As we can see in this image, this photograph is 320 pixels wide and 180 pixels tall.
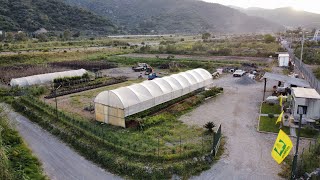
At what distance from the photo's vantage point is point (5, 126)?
70.1ft

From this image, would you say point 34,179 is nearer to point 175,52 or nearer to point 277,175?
point 277,175

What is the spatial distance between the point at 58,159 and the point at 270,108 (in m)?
20.9

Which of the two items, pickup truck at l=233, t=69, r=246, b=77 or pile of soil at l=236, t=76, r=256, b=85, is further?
pickup truck at l=233, t=69, r=246, b=77

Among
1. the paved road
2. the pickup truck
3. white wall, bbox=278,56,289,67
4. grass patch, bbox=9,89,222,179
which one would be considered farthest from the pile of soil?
the paved road

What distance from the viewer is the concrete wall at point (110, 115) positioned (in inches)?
930

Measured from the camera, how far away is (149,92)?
1051 inches

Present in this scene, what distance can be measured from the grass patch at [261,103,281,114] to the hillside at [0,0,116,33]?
103 m

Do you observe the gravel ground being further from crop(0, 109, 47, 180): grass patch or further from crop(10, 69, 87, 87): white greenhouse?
crop(10, 69, 87, 87): white greenhouse

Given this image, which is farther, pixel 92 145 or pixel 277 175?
pixel 92 145

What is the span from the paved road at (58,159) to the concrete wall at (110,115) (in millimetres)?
4236

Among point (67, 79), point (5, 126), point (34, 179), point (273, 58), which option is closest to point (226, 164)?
point (34, 179)

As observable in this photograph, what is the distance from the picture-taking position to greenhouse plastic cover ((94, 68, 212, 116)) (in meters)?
24.0

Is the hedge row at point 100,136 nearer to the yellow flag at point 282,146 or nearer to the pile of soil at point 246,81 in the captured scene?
the yellow flag at point 282,146

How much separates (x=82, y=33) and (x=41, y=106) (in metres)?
103
